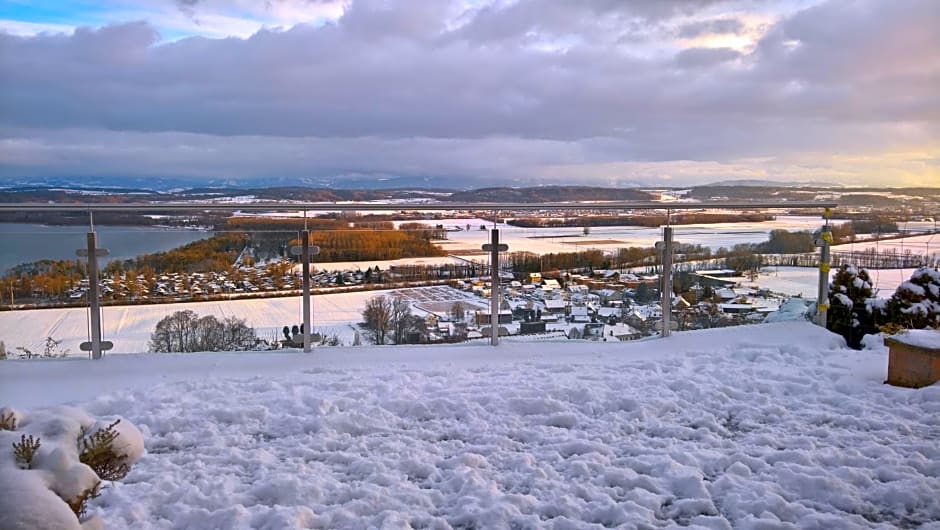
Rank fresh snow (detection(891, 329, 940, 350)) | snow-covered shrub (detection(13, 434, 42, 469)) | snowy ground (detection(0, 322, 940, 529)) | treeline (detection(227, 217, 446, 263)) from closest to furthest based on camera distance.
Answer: snow-covered shrub (detection(13, 434, 42, 469)) → snowy ground (detection(0, 322, 940, 529)) → fresh snow (detection(891, 329, 940, 350)) → treeline (detection(227, 217, 446, 263))

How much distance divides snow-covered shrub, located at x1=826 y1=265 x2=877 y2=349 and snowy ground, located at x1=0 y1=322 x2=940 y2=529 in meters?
0.85

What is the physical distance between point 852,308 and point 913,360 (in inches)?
65.4

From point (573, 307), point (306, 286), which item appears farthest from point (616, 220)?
point (306, 286)

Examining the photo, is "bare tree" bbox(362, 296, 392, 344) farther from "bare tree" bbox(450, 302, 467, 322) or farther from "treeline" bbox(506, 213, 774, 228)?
"treeline" bbox(506, 213, 774, 228)

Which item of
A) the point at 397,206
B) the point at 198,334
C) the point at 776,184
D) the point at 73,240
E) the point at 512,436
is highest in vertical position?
the point at 776,184

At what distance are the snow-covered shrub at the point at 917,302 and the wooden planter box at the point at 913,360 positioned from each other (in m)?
1.09

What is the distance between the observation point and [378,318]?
473cm

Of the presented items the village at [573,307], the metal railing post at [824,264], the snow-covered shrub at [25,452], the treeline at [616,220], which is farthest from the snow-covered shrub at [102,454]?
the metal railing post at [824,264]

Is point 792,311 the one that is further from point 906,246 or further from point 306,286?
point 306,286

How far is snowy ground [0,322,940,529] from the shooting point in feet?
7.41

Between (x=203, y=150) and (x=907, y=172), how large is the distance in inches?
383

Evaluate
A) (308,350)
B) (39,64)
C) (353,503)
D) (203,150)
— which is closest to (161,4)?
(39,64)

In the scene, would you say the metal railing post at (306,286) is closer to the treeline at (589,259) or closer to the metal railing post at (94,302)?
the metal railing post at (94,302)

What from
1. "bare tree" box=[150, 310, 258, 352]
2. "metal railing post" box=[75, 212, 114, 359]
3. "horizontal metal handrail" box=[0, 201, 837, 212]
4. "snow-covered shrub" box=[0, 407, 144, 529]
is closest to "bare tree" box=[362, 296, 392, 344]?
"horizontal metal handrail" box=[0, 201, 837, 212]
